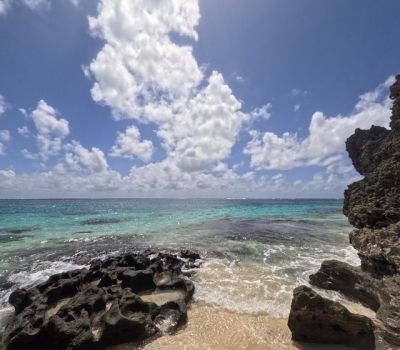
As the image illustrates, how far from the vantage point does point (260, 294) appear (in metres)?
10.1

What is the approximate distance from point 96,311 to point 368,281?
10.5m

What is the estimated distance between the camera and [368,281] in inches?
328

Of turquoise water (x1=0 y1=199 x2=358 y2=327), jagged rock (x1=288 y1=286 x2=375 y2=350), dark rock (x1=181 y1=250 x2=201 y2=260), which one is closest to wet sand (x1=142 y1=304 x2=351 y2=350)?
jagged rock (x1=288 y1=286 x2=375 y2=350)

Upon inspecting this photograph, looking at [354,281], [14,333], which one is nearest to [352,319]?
[354,281]

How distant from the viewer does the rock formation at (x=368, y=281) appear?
614cm

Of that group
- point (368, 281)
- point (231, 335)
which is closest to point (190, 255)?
point (231, 335)

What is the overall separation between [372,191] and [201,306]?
11.3 metres

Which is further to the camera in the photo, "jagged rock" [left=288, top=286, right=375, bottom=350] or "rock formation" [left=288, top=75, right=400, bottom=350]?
"jagged rock" [left=288, top=286, right=375, bottom=350]

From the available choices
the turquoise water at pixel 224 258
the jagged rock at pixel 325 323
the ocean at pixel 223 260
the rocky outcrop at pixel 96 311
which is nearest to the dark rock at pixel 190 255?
the ocean at pixel 223 260

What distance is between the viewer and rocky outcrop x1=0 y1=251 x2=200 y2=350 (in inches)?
261

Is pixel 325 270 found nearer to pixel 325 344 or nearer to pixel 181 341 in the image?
pixel 325 344

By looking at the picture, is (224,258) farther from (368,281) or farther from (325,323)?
(325,323)

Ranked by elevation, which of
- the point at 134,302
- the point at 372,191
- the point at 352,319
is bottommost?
the point at 134,302

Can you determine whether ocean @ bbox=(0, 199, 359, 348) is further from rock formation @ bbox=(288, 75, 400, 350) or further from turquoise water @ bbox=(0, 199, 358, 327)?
rock formation @ bbox=(288, 75, 400, 350)
